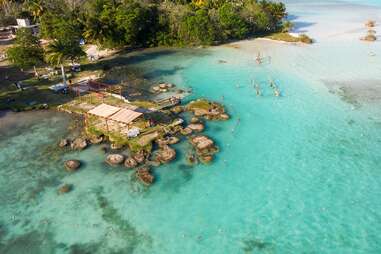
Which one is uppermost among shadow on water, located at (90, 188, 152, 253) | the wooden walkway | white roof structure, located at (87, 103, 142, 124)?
white roof structure, located at (87, 103, 142, 124)

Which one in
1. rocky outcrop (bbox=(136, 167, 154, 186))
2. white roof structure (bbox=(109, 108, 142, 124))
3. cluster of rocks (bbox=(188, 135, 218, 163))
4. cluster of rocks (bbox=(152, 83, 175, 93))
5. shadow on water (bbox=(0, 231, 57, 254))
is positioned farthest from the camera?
→ cluster of rocks (bbox=(152, 83, 175, 93))

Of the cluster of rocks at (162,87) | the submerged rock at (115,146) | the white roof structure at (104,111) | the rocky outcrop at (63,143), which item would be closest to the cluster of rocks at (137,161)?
the submerged rock at (115,146)

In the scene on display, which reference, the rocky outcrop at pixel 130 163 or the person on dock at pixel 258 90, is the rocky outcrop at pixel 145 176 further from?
the person on dock at pixel 258 90

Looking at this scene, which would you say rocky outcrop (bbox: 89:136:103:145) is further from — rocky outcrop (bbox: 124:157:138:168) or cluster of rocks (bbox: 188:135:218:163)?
cluster of rocks (bbox: 188:135:218:163)

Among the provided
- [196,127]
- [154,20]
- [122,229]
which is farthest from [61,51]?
[122,229]

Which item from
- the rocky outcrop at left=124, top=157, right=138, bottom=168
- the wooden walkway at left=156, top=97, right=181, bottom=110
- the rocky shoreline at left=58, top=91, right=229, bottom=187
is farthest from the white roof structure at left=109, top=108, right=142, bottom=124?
the wooden walkway at left=156, top=97, right=181, bottom=110

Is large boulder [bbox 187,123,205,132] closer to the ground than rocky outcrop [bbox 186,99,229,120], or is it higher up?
closer to the ground

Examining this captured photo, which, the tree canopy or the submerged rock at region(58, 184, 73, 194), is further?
the tree canopy

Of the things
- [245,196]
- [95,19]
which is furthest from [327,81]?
[95,19]
